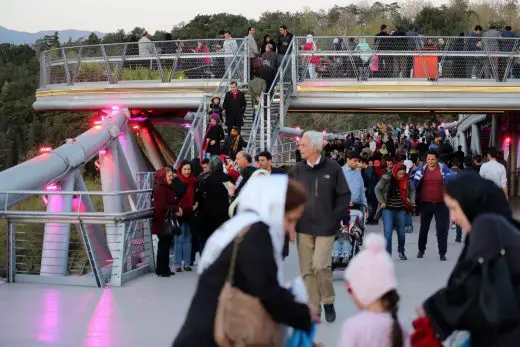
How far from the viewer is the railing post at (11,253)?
12.8 metres

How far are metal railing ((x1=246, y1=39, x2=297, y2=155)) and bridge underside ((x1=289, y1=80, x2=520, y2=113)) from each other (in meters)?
0.39

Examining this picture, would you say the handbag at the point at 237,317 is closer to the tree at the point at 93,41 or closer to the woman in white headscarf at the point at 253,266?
the woman in white headscarf at the point at 253,266

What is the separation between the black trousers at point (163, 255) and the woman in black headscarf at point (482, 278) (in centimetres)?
881

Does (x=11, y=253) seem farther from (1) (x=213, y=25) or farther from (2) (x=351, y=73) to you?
(1) (x=213, y=25)

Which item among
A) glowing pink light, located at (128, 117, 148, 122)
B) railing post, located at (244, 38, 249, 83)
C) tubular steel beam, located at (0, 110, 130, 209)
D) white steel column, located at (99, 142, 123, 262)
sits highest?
railing post, located at (244, 38, 249, 83)

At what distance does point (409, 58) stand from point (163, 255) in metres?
12.2

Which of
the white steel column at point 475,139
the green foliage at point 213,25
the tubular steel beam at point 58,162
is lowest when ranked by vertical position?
the white steel column at point 475,139

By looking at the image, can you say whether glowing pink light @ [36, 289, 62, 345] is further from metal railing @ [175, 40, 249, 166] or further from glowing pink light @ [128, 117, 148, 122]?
glowing pink light @ [128, 117, 148, 122]

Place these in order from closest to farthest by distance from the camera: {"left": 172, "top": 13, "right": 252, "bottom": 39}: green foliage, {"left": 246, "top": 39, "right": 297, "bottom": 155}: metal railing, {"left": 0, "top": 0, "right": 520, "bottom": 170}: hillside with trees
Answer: {"left": 246, "top": 39, "right": 297, "bottom": 155}: metal railing, {"left": 0, "top": 0, "right": 520, "bottom": 170}: hillside with trees, {"left": 172, "top": 13, "right": 252, "bottom": 39}: green foliage

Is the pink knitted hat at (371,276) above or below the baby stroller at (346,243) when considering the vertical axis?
above

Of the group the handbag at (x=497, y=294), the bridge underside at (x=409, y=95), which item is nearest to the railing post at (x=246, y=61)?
the bridge underside at (x=409, y=95)

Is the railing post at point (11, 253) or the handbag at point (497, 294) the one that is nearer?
the handbag at point (497, 294)

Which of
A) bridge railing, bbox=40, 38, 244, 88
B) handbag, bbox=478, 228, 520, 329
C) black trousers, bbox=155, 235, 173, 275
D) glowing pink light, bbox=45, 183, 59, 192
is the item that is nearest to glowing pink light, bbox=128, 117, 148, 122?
bridge railing, bbox=40, 38, 244, 88

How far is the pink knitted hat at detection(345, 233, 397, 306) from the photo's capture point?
16.5ft
